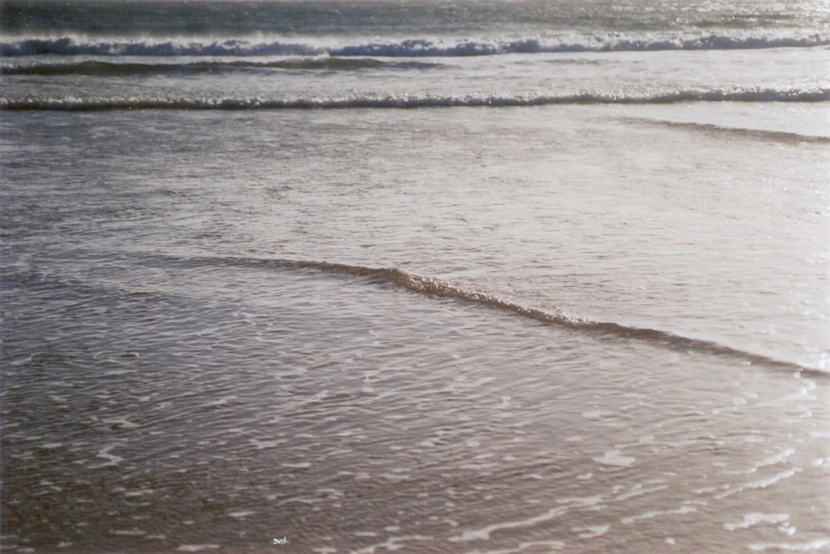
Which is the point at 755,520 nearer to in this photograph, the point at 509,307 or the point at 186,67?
the point at 509,307

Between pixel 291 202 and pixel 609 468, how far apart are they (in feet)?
12.2

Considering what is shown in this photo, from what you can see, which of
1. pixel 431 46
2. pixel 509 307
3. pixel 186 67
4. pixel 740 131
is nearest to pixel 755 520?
pixel 509 307

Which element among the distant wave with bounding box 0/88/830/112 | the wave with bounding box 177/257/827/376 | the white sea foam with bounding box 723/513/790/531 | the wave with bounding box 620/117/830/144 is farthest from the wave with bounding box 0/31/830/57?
the white sea foam with bounding box 723/513/790/531

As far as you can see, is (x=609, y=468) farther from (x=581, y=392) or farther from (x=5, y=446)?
(x=5, y=446)

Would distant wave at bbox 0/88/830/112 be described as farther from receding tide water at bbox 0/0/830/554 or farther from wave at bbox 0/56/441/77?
wave at bbox 0/56/441/77

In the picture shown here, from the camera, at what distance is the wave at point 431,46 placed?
786 inches

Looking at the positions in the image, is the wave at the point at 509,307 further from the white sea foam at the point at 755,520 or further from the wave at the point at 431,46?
the wave at the point at 431,46

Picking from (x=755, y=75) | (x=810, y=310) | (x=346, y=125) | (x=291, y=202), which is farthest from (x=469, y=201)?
(x=755, y=75)

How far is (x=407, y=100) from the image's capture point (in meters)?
11.6

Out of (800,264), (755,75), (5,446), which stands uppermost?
(755,75)

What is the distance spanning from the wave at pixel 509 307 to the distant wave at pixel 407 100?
276 inches

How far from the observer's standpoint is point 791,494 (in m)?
2.50

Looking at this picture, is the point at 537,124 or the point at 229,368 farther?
the point at 537,124

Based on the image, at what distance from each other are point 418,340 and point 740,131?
6214 millimetres
